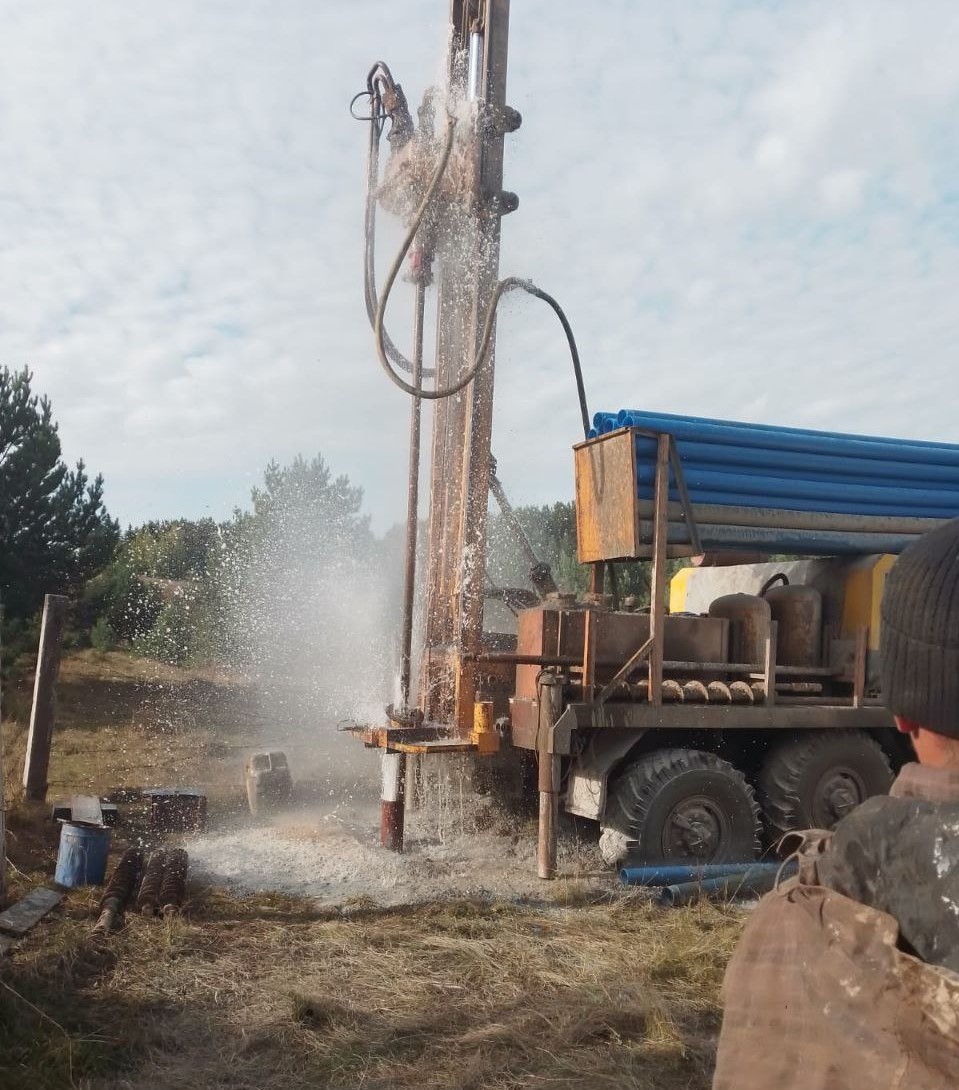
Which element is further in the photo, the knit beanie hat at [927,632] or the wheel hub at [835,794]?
the wheel hub at [835,794]

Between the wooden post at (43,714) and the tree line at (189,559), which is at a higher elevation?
the tree line at (189,559)

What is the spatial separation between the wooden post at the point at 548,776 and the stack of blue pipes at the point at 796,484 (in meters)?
1.42

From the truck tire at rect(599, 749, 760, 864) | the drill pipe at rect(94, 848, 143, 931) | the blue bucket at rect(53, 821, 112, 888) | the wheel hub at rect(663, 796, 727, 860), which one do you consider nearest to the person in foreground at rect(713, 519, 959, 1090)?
the drill pipe at rect(94, 848, 143, 931)

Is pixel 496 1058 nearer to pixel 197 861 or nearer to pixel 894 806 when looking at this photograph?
pixel 894 806

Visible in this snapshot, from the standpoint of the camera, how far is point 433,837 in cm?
798

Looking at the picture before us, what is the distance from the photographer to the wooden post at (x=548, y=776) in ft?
21.2

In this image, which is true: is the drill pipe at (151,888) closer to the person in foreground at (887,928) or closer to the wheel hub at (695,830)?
the wheel hub at (695,830)

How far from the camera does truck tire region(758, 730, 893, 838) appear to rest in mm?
7355

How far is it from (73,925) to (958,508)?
7.03 meters

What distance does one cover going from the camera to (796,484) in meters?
7.43

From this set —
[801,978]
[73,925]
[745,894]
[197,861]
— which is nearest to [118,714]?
[197,861]

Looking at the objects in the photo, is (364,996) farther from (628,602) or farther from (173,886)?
(628,602)

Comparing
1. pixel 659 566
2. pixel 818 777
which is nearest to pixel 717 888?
pixel 818 777

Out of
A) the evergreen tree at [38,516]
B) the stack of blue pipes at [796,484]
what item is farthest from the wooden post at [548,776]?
the evergreen tree at [38,516]
